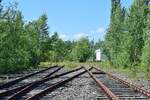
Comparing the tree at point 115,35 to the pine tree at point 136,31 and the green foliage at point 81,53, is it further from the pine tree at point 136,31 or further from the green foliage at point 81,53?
the green foliage at point 81,53

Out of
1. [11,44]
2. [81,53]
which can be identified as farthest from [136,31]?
[81,53]

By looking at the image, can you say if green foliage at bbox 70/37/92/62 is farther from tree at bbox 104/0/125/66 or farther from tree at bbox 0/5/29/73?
tree at bbox 0/5/29/73

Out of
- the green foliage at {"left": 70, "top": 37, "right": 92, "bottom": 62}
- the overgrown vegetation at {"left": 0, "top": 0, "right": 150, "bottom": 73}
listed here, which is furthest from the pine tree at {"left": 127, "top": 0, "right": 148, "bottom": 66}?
the green foliage at {"left": 70, "top": 37, "right": 92, "bottom": 62}

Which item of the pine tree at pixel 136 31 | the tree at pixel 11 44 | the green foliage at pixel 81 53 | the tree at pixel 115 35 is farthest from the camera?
the green foliage at pixel 81 53

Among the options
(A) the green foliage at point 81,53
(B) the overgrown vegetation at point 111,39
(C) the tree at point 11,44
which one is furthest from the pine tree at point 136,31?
(A) the green foliage at point 81,53

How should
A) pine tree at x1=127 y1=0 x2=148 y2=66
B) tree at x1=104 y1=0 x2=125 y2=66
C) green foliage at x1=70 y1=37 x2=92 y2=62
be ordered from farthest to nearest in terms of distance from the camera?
green foliage at x1=70 y1=37 x2=92 y2=62 → tree at x1=104 y1=0 x2=125 y2=66 → pine tree at x1=127 y1=0 x2=148 y2=66

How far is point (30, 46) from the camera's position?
58438 millimetres

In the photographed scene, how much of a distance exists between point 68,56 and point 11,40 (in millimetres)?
76951

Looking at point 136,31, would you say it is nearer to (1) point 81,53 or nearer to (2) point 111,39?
(2) point 111,39

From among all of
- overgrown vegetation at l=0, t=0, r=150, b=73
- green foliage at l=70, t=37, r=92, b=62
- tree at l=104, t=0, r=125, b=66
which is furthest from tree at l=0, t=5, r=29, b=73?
green foliage at l=70, t=37, r=92, b=62

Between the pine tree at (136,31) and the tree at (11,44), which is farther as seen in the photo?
the pine tree at (136,31)

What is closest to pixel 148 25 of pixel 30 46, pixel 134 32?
pixel 134 32

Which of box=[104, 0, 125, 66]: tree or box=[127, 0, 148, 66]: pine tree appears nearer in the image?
box=[127, 0, 148, 66]: pine tree

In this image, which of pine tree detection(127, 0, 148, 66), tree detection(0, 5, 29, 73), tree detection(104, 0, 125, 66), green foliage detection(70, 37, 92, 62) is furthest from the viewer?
green foliage detection(70, 37, 92, 62)
